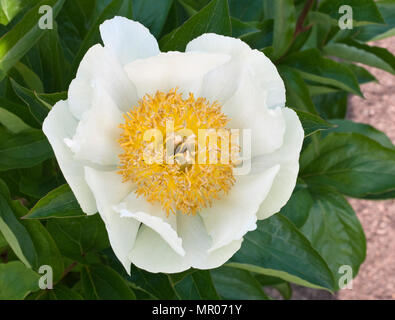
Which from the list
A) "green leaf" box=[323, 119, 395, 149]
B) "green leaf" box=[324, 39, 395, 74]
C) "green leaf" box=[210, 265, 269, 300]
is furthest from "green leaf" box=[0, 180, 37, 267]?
"green leaf" box=[323, 119, 395, 149]

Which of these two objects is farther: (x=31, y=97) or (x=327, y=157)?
(x=327, y=157)

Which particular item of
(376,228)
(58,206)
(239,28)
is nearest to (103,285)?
(58,206)

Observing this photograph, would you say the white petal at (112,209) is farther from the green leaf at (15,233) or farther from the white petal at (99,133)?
the green leaf at (15,233)

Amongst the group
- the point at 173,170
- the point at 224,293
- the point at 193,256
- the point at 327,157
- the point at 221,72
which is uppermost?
the point at 221,72

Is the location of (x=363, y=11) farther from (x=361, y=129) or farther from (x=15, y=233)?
(x=15, y=233)
